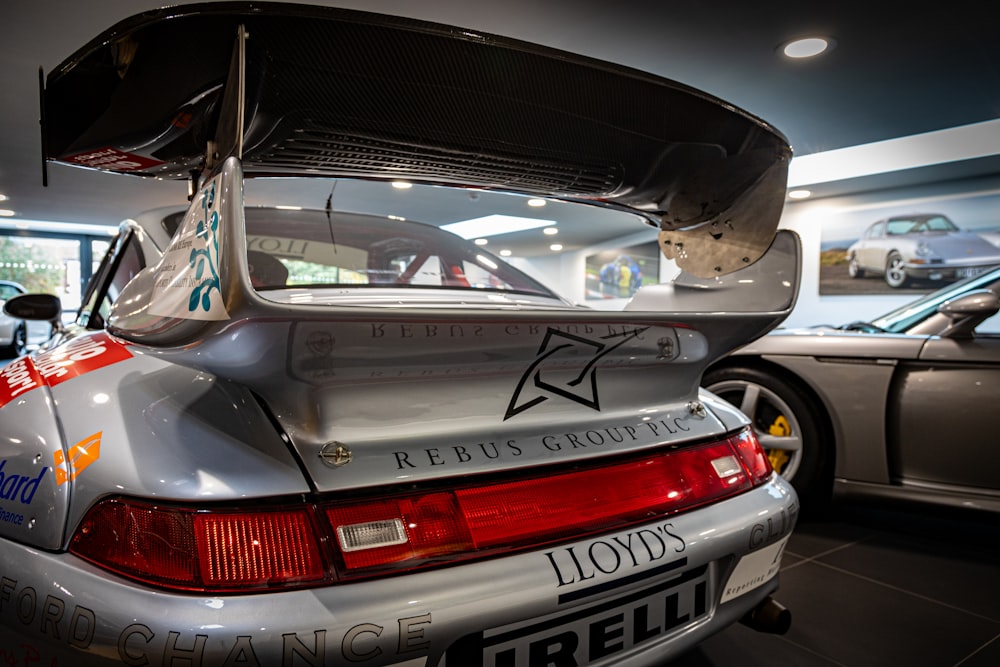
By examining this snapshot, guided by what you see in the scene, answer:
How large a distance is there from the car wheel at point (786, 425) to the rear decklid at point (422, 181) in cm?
154

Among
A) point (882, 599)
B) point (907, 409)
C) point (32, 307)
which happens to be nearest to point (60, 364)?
point (32, 307)

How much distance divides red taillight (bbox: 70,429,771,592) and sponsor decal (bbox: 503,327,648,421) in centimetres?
14

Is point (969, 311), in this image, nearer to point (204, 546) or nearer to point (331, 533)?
point (331, 533)

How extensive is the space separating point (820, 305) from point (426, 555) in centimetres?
921

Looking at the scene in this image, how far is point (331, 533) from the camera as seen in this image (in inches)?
32.4

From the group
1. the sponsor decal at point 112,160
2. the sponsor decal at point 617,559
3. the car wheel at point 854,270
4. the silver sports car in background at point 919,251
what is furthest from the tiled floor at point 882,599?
the car wheel at point 854,270

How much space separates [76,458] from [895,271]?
9.25m

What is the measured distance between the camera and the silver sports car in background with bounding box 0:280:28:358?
9383 millimetres

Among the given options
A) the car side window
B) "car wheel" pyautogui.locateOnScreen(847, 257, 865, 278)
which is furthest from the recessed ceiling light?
"car wheel" pyautogui.locateOnScreen(847, 257, 865, 278)

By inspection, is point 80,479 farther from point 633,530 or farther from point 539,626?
point 633,530

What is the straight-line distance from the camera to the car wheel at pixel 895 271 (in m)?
7.87

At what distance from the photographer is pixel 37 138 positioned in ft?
21.4

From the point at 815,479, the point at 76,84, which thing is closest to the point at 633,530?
the point at 76,84

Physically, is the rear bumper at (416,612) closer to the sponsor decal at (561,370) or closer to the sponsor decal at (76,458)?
the sponsor decal at (76,458)
